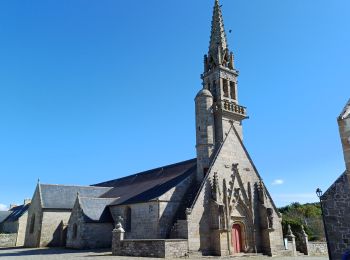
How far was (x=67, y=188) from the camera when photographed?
34.8 m

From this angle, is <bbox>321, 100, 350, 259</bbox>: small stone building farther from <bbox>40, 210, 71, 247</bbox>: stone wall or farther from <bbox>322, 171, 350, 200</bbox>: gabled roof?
<bbox>40, 210, 71, 247</bbox>: stone wall

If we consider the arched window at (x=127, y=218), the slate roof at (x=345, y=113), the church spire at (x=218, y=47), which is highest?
the church spire at (x=218, y=47)

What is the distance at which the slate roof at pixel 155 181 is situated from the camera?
23703 mm

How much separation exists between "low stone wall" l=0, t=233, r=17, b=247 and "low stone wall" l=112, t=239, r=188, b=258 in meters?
23.6

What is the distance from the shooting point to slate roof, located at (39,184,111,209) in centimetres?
3183

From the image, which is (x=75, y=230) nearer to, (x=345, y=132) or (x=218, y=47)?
(x=218, y=47)

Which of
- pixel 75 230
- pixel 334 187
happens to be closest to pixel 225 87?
pixel 334 187

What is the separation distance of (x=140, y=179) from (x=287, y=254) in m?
15.9

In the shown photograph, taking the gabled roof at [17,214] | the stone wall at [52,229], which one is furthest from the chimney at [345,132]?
the gabled roof at [17,214]

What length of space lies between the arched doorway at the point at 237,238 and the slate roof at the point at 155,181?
517 centimetres

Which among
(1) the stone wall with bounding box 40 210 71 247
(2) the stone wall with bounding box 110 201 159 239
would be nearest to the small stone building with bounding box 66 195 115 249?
(2) the stone wall with bounding box 110 201 159 239

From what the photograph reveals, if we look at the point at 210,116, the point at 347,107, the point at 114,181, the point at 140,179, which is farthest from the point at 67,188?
the point at 347,107

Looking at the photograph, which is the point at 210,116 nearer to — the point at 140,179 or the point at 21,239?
the point at 140,179

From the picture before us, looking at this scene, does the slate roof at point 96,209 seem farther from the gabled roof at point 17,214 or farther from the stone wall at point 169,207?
the gabled roof at point 17,214
